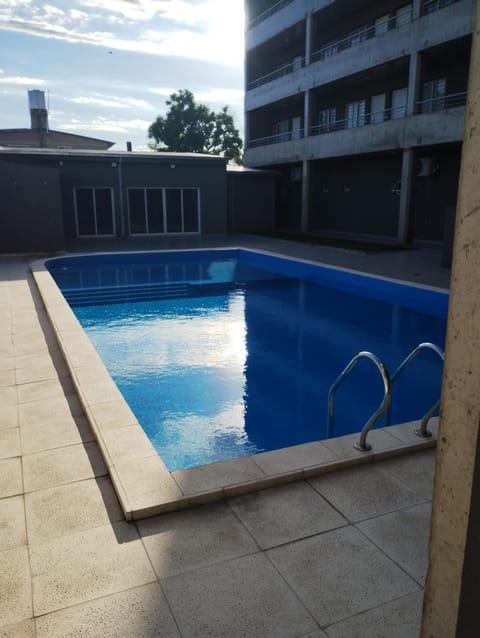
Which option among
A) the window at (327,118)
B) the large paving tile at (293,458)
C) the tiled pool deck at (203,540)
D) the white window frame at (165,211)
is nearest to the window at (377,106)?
the window at (327,118)

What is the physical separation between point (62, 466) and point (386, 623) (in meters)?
2.49

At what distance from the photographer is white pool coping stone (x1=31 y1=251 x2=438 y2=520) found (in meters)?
3.37

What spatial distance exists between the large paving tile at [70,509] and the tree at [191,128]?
136 ft

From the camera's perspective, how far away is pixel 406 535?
3074mm

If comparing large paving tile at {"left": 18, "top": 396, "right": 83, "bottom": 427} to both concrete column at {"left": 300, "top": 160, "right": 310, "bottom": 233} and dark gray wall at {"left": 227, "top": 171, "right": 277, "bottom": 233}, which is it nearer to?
concrete column at {"left": 300, "top": 160, "right": 310, "bottom": 233}

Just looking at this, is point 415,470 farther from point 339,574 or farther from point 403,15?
point 403,15

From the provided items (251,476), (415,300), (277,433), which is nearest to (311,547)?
(251,476)

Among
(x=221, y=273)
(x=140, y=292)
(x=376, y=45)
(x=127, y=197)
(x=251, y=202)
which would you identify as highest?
(x=376, y=45)

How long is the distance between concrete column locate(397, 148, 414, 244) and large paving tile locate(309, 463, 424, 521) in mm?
15434

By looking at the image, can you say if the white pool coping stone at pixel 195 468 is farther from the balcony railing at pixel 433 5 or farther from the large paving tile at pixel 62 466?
the balcony railing at pixel 433 5

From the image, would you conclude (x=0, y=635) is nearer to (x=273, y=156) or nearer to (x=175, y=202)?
(x=175, y=202)

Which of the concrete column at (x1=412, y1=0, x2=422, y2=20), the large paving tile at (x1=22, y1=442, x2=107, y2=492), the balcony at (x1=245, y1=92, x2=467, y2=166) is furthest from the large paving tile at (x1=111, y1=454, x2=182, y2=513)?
the concrete column at (x1=412, y1=0, x2=422, y2=20)

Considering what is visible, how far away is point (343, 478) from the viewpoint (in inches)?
145

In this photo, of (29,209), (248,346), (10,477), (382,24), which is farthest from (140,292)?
(382,24)
